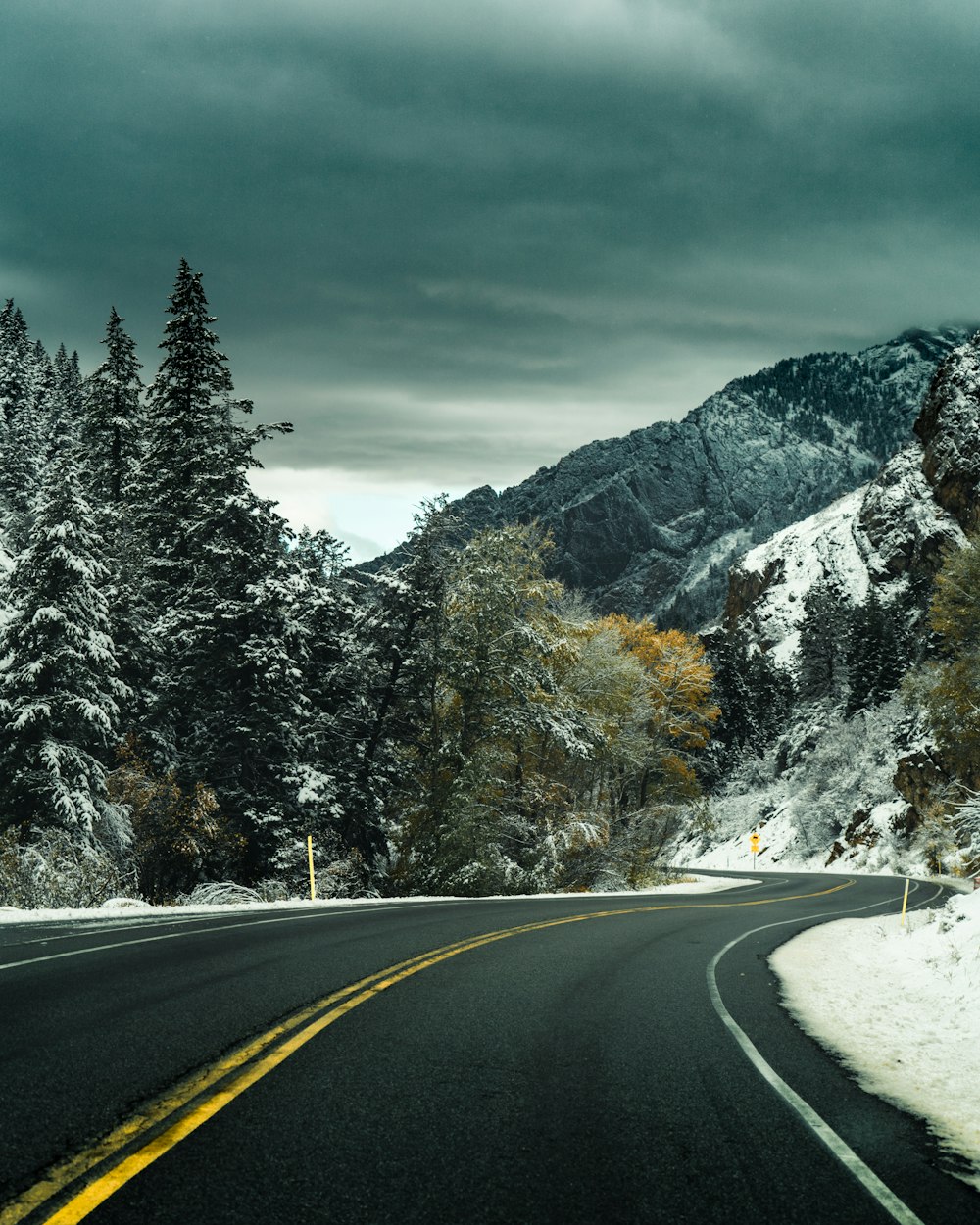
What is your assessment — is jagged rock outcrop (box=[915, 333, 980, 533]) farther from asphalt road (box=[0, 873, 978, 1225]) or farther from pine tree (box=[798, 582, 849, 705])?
asphalt road (box=[0, 873, 978, 1225])

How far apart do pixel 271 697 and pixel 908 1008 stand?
22.1 metres

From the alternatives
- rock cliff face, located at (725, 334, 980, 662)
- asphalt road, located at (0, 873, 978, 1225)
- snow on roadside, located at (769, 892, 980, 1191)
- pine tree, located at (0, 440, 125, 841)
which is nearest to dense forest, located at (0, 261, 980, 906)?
pine tree, located at (0, 440, 125, 841)

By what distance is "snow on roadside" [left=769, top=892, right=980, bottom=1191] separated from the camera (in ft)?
19.7

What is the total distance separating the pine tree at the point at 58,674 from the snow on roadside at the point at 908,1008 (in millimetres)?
18375

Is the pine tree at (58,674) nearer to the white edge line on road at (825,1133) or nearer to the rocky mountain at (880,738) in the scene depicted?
the white edge line on road at (825,1133)

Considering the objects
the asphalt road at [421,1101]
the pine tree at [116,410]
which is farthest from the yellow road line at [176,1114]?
the pine tree at [116,410]

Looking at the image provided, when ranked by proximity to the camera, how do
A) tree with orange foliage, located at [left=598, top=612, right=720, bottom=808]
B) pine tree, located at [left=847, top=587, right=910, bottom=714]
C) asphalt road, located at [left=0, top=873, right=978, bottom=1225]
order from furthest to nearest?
pine tree, located at [left=847, top=587, right=910, bottom=714]
tree with orange foliage, located at [left=598, top=612, right=720, bottom=808]
asphalt road, located at [left=0, top=873, right=978, bottom=1225]

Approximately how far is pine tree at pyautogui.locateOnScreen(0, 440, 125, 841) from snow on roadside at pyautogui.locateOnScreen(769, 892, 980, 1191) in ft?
60.3

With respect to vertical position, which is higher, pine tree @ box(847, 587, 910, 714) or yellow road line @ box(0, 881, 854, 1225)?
pine tree @ box(847, 587, 910, 714)

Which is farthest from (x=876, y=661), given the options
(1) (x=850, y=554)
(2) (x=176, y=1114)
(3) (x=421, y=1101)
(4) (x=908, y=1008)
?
(2) (x=176, y=1114)

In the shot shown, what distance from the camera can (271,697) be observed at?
94.5 ft

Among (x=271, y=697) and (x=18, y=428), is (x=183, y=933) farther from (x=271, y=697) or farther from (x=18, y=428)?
(x=18, y=428)

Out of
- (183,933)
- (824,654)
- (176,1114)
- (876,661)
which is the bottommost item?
(183,933)

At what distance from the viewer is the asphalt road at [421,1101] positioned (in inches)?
153
